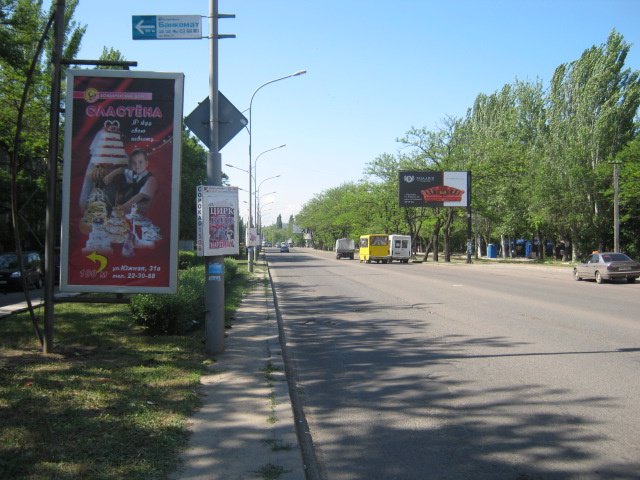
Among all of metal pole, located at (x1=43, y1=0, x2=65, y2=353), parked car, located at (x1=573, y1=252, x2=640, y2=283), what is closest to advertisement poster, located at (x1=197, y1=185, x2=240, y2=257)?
metal pole, located at (x1=43, y1=0, x2=65, y2=353)

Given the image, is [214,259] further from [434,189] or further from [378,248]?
[378,248]

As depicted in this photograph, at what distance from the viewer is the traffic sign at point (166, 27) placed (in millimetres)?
7641

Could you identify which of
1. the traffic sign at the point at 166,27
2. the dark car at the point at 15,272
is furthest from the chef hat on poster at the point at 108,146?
the dark car at the point at 15,272

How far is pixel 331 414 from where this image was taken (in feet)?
18.3

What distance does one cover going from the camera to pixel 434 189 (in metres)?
48.3

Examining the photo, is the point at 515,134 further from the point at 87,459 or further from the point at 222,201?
the point at 87,459

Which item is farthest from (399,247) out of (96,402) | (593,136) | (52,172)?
(96,402)

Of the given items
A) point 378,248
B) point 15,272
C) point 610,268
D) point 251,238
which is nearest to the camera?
point 15,272

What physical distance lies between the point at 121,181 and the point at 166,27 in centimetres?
221

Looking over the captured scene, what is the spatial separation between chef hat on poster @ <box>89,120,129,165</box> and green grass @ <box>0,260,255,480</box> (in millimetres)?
2600

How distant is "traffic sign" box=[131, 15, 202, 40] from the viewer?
7.64m

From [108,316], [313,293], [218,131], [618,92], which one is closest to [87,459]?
[218,131]

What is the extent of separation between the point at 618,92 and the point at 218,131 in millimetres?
47813

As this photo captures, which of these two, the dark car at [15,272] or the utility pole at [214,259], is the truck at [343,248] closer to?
the dark car at [15,272]
